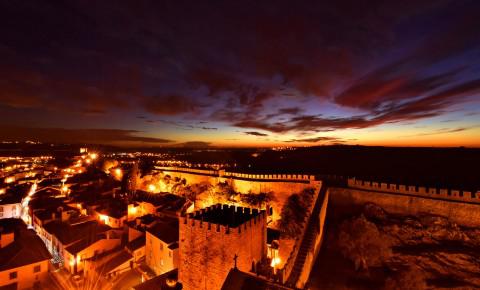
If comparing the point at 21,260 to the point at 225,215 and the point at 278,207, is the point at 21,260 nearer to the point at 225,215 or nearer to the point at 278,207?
the point at 225,215

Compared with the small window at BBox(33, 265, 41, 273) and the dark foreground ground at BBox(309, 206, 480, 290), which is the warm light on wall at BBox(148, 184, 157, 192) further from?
the dark foreground ground at BBox(309, 206, 480, 290)

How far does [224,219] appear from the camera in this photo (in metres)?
11.5

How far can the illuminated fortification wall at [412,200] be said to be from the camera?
45.3 ft

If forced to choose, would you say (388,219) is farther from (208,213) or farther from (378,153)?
(378,153)

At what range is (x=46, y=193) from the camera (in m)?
32.4

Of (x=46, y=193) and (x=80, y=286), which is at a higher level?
(x=46, y=193)

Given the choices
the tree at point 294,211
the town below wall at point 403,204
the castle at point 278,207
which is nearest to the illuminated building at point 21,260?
the castle at point 278,207

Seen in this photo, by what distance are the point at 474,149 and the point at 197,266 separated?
84.6 m

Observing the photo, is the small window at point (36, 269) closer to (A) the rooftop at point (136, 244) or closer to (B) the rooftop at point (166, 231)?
Result: (A) the rooftop at point (136, 244)

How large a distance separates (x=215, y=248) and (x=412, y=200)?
1305cm

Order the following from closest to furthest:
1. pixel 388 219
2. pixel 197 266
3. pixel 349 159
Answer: pixel 197 266 < pixel 388 219 < pixel 349 159

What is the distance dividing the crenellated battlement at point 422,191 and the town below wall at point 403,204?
254 millimetres

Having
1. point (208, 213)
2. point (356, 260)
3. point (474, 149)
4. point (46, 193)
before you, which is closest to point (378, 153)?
point (474, 149)

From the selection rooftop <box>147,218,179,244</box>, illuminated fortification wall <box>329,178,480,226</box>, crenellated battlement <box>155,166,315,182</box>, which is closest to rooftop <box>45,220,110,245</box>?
rooftop <box>147,218,179,244</box>
